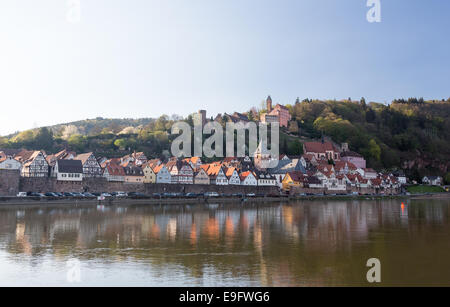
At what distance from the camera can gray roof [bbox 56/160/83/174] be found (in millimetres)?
49731

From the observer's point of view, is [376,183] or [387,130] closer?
[376,183]

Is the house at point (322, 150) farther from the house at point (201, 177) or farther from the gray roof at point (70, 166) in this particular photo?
the gray roof at point (70, 166)

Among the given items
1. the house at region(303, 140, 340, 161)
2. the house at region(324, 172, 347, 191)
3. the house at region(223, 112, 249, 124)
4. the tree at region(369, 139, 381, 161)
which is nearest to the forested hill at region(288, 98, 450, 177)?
the tree at region(369, 139, 381, 161)

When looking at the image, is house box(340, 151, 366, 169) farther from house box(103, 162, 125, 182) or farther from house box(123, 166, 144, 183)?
house box(103, 162, 125, 182)

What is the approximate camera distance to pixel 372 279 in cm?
1279

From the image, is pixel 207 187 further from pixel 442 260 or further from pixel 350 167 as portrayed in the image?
pixel 442 260

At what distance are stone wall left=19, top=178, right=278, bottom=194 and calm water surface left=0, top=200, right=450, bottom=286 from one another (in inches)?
768

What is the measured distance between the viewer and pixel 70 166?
50469 mm

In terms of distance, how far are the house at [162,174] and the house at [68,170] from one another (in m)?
12.1

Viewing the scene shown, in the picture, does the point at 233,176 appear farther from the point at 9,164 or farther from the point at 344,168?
the point at 9,164

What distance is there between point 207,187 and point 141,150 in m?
30.4

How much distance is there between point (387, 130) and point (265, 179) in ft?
209

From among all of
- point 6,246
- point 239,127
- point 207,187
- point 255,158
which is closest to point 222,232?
point 6,246

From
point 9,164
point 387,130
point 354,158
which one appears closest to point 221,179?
point 9,164
